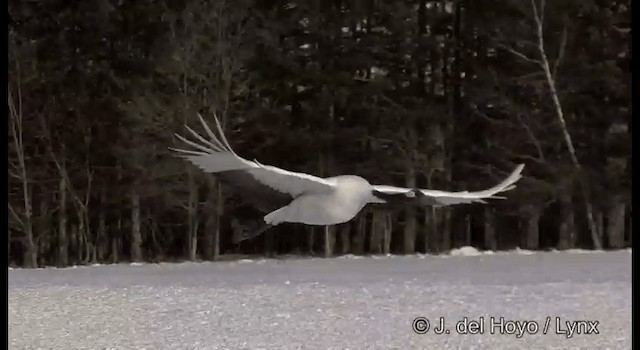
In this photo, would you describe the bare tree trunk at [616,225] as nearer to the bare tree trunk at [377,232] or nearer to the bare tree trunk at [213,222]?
the bare tree trunk at [377,232]

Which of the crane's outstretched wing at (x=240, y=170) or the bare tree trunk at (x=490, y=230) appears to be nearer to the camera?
the crane's outstretched wing at (x=240, y=170)

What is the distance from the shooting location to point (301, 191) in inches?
41.4

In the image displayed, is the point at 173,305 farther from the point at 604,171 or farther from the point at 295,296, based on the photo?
the point at 604,171

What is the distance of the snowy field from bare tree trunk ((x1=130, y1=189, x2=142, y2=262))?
42 mm

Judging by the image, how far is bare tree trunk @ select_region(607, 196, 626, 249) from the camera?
229 cm

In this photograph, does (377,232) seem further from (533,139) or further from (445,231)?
(533,139)

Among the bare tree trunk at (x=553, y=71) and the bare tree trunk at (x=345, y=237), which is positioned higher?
the bare tree trunk at (x=553, y=71)

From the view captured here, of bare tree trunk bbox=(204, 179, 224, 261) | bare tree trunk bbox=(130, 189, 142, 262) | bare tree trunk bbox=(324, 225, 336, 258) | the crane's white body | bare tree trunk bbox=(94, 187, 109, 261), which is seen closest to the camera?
the crane's white body

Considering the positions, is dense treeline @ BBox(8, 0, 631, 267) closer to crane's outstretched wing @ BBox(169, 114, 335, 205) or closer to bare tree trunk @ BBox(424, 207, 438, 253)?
bare tree trunk @ BBox(424, 207, 438, 253)

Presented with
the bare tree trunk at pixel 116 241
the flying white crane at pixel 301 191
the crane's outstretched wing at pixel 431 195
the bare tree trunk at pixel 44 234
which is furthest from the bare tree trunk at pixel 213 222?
the crane's outstretched wing at pixel 431 195

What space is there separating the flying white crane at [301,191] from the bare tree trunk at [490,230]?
1090mm

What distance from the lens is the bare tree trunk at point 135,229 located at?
208 cm

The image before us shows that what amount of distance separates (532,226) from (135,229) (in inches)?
41.9

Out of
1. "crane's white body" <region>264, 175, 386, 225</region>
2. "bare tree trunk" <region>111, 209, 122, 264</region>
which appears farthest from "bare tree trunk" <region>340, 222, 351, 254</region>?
"crane's white body" <region>264, 175, 386, 225</region>
